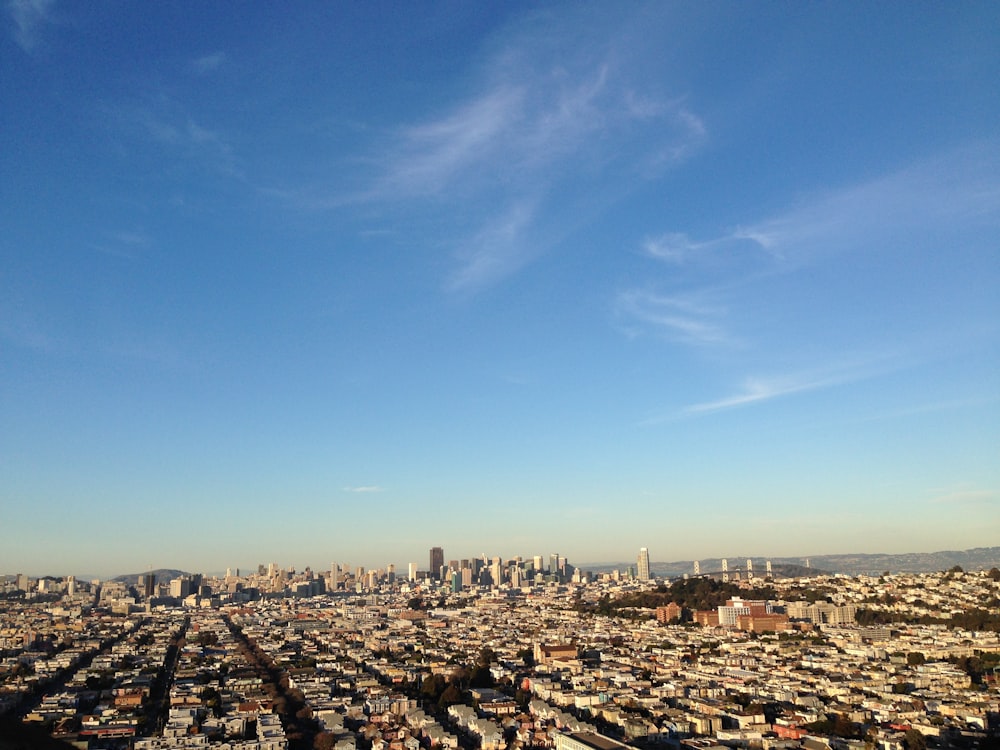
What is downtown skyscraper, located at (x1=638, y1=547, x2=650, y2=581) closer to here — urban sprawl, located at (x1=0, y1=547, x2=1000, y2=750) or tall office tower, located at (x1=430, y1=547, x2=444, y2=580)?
tall office tower, located at (x1=430, y1=547, x2=444, y2=580)

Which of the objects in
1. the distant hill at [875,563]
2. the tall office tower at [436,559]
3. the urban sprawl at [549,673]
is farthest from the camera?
the tall office tower at [436,559]

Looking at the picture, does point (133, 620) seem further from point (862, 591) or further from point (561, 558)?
point (561, 558)

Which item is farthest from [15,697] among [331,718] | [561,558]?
[561,558]

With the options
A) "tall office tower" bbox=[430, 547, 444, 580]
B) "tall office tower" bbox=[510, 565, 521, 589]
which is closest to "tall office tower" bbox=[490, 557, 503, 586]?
"tall office tower" bbox=[510, 565, 521, 589]

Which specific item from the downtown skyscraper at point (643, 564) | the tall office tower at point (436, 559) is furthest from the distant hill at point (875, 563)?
the tall office tower at point (436, 559)

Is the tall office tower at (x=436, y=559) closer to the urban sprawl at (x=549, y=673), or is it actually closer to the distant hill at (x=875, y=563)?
the distant hill at (x=875, y=563)

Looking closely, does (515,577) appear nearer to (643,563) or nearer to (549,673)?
(643,563)

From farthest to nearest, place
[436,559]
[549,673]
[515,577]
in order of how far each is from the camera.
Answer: [436,559] → [515,577] → [549,673]

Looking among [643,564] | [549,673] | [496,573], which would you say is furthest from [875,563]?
[549,673]
